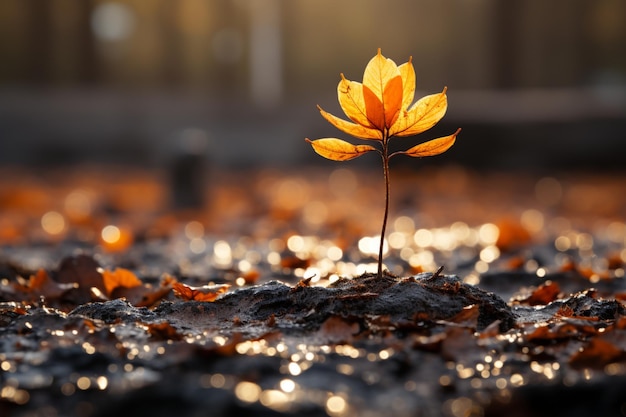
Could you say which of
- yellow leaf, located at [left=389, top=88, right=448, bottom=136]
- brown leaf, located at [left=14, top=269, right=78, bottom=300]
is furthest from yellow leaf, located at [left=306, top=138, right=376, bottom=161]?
brown leaf, located at [left=14, top=269, right=78, bottom=300]

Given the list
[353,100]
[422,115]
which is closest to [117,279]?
[353,100]

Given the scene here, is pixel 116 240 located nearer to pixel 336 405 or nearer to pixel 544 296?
pixel 544 296

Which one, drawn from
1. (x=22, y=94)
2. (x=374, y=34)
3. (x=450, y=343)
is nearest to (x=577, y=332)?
(x=450, y=343)

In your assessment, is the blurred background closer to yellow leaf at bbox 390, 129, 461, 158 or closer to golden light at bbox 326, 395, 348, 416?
yellow leaf at bbox 390, 129, 461, 158

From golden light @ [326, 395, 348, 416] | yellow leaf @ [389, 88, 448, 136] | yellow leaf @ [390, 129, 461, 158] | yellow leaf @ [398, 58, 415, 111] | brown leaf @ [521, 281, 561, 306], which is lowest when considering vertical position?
brown leaf @ [521, 281, 561, 306]

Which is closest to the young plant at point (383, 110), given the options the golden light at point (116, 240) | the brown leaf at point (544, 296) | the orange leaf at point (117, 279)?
the brown leaf at point (544, 296)

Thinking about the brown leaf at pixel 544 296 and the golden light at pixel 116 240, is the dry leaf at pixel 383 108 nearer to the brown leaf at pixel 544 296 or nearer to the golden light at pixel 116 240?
the brown leaf at pixel 544 296
